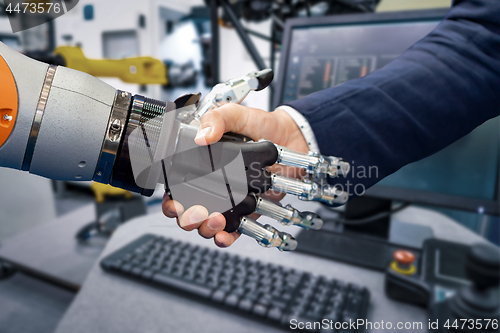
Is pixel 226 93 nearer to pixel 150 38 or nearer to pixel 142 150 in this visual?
pixel 142 150

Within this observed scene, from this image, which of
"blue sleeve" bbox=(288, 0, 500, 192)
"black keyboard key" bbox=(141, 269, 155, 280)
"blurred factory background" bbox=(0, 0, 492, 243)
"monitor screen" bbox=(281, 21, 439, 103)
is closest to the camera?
"blue sleeve" bbox=(288, 0, 500, 192)

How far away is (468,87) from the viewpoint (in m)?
0.41

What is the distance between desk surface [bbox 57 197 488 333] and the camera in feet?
1.45

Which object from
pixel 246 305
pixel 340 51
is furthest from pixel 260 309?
pixel 340 51

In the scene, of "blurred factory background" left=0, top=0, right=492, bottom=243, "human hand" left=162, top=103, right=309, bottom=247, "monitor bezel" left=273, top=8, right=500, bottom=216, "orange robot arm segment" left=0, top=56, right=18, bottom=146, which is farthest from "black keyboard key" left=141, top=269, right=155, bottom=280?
"blurred factory background" left=0, top=0, right=492, bottom=243

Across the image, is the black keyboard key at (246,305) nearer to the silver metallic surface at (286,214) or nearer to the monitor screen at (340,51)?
the silver metallic surface at (286,214)

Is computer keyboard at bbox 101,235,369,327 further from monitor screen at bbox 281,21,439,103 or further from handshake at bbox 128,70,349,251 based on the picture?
monitor screen at bbox 281,21,439,103

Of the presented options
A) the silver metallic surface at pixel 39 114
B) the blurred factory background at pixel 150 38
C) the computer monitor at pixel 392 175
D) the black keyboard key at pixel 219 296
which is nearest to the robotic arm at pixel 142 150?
the silver metallic surface at pixel 39 114

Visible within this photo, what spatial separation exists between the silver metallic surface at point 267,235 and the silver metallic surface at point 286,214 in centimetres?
1

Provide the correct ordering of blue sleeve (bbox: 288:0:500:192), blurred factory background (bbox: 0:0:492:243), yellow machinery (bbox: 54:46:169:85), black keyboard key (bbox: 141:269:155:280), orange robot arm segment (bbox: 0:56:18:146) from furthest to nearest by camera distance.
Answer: blurred factory background (bbox: 0:0:492:243) → yellow machinery (bbox: 54:46:169:85) → black keyboard key (bbox: 141:269:155:280) → blue sleeve (bbox: 288:0:500:192) → orange robot arm segment (bbox: 0:56:18:146)

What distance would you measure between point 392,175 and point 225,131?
1.52ft

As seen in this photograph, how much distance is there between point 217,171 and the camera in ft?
0.92

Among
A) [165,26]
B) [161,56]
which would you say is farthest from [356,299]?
[165,26]

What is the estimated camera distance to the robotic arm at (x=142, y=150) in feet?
0.79
